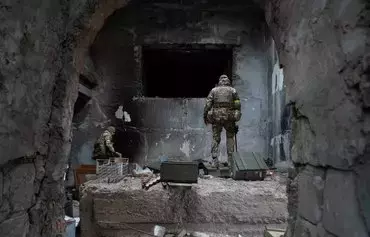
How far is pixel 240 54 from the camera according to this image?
704 cm

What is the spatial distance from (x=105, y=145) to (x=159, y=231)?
128 inches

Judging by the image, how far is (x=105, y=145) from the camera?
626cm

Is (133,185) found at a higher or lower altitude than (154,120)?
lower

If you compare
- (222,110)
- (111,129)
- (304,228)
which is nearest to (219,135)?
(222,110)

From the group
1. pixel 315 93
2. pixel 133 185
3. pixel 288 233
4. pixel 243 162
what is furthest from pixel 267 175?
pixel 315 93

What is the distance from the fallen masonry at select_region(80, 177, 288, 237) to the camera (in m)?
3.38

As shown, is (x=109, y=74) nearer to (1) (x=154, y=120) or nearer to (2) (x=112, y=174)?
(1) (x=154, y=120)

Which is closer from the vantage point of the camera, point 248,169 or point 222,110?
point 248,169

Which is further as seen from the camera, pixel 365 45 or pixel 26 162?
pixel 26 162

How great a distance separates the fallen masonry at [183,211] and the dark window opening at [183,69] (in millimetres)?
4069

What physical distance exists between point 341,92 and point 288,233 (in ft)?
2.74

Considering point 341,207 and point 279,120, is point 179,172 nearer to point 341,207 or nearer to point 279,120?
point 341,207

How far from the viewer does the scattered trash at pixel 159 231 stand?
130 inches

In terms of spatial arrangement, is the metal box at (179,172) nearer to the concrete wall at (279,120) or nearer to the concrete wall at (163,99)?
the concrete wall at (279,120)
